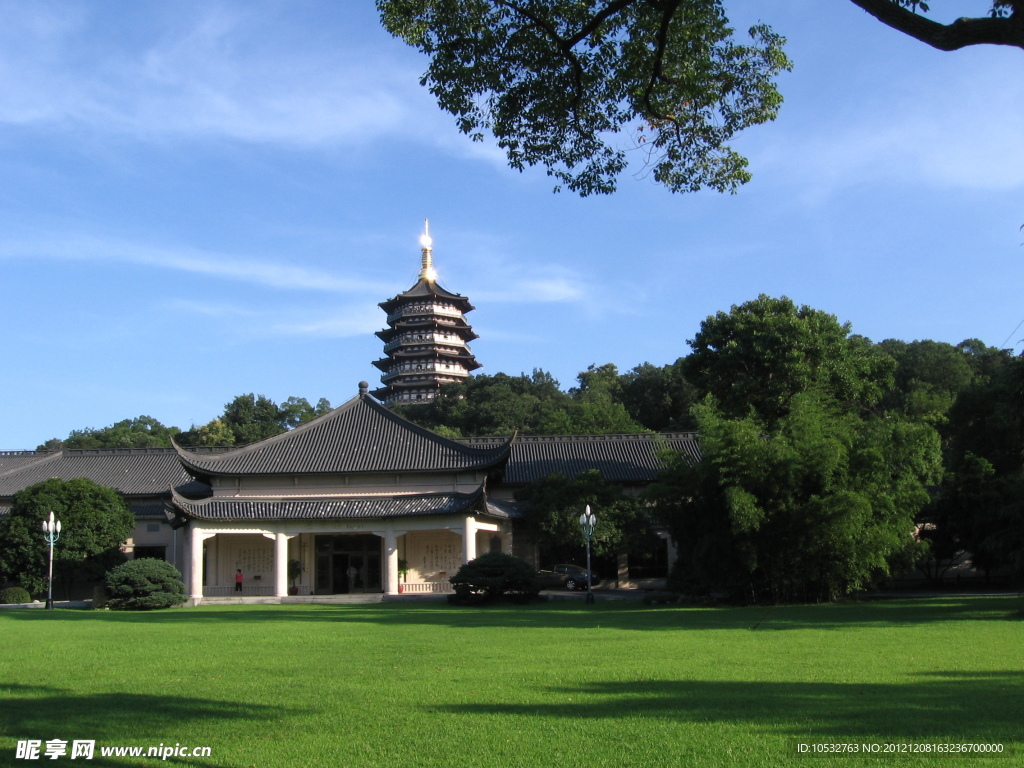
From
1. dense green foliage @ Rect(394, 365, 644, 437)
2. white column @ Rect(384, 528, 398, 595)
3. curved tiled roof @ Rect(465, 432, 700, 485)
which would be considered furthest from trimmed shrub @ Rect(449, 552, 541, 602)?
dense green foliage @ Rect(394, 365, 644, 437)

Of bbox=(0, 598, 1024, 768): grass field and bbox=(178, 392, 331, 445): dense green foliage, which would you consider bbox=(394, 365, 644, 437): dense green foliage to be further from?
bbox=(0, 598, 1024, 768): grass field

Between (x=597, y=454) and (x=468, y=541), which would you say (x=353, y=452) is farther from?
(x=597, y=454)

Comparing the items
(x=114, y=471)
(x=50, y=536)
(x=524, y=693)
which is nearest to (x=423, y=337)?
(x=114, y=471)

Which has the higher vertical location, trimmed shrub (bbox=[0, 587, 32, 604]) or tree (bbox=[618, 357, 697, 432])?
tree (bbox=[618, 357, 697, 432])

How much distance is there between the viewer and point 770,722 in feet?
21.4

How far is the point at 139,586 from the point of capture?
972 inches

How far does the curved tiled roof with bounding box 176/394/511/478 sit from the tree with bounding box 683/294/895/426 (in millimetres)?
7640

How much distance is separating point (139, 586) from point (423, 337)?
43883mm

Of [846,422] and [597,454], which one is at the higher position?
[597,454]

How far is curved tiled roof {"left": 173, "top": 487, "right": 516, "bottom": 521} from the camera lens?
30281 mm

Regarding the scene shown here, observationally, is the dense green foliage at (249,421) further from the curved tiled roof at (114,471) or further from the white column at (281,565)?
the white column at (281,565)

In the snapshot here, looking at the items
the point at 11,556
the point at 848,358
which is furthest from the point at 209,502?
the point at 848,358

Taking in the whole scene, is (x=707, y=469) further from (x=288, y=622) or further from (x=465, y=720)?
(x=465, y=720)

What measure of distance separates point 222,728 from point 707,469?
1611 cm
